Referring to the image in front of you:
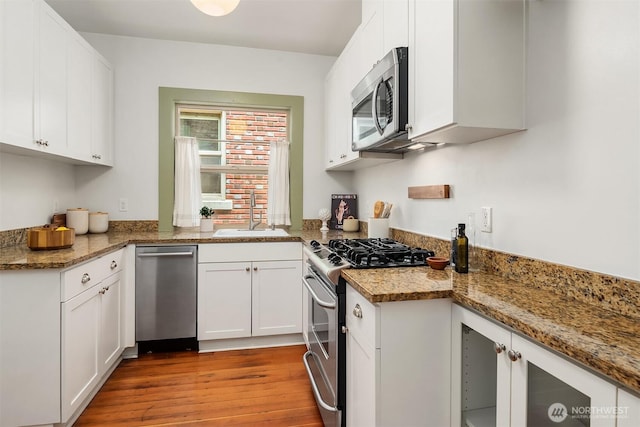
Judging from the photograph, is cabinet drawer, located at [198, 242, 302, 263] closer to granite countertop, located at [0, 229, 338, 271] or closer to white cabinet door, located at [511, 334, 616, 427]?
granite countertop, located at [0, 229, 338, 271]

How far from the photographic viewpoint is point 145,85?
3.04 metres

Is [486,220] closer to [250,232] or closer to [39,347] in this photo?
[250,232]

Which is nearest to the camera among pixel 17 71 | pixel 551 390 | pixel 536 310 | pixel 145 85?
pixel 551 390

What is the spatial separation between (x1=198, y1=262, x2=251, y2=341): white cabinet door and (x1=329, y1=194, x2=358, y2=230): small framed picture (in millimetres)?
988

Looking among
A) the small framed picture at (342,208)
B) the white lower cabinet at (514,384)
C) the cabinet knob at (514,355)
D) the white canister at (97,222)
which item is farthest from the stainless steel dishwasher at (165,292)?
the cabinet knob at (514,355)

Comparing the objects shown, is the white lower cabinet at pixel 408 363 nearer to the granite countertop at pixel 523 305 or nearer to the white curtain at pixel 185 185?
the granite countertop at pixel 523 305

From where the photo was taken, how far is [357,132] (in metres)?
2.20

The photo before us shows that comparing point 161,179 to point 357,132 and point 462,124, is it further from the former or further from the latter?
point 462,124

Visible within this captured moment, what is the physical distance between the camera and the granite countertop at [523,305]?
2.42 feet

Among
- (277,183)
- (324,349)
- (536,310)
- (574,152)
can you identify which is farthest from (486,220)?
(277,183)

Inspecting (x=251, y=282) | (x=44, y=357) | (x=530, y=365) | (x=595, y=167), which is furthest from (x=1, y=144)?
(x=595, y=167)

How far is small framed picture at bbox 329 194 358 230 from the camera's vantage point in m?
3.26

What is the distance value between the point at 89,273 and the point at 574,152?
240 centimetres

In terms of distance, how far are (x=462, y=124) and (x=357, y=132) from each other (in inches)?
38.4
